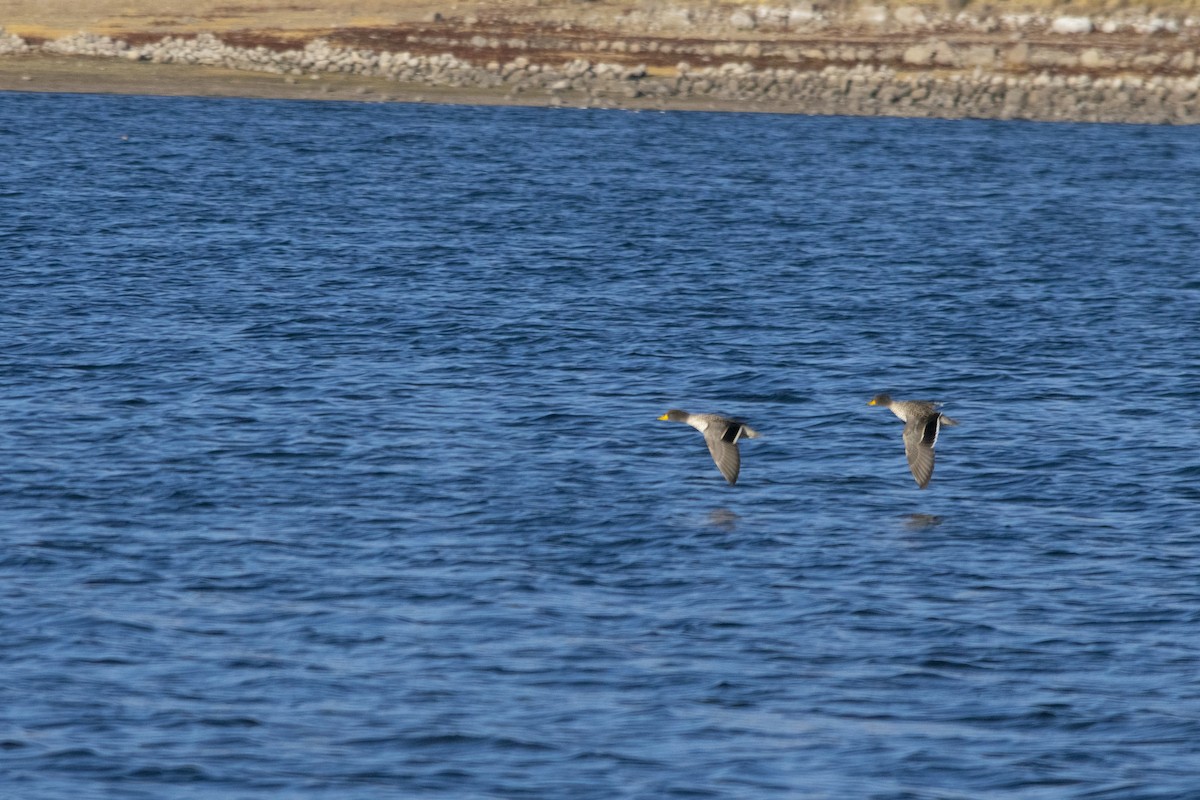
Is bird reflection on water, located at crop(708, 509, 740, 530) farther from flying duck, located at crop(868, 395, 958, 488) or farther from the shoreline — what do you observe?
the shoreline

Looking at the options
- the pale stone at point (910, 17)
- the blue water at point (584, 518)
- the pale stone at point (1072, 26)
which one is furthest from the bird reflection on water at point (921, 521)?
the pale stone at point (1072, 26)

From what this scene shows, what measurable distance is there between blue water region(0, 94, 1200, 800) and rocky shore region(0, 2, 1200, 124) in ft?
107

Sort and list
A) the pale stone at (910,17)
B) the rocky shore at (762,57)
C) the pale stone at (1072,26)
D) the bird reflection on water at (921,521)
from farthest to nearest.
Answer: the pale stone at (910,17)
the pale stone at (1072,26)
the rocky shore at (762,57)
the bird reflection on water at (921,521)

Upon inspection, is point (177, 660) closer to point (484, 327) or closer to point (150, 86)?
point (484, 327)

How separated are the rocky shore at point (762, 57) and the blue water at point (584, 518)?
32.6 metres

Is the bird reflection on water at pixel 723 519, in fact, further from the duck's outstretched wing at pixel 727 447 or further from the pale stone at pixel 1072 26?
the pale stone at pixel 1072 26

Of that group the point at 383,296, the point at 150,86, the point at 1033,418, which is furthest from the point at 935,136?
the point at 1033,418

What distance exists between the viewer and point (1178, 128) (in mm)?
81250

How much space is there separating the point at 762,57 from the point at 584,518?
222 feet

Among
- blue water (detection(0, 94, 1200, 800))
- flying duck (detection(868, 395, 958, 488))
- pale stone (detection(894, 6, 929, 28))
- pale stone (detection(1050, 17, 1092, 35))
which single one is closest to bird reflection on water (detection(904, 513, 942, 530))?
blue water (detection(0, 94, 1200, 800))

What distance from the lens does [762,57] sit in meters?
87.4

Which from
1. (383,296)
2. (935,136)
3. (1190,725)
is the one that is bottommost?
(1190,725)

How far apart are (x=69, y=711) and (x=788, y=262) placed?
32.4m

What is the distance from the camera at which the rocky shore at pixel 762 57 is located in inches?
3243
